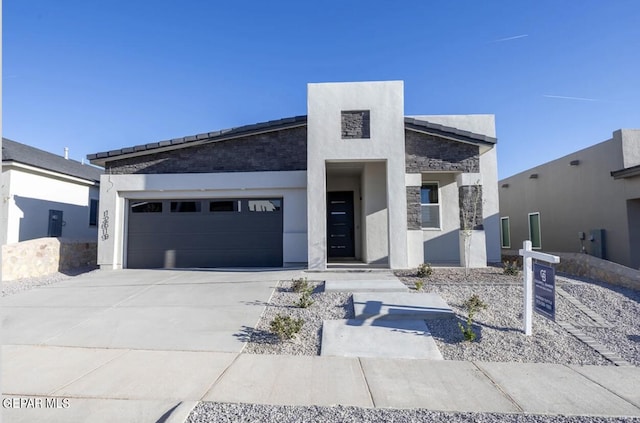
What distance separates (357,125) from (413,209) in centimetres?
308

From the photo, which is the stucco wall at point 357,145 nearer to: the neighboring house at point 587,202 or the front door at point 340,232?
the front door at point 340,232

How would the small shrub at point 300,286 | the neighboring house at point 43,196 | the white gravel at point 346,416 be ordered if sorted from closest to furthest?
the white gravel at point 346,416
the small shrub at point 300,286
the neighboring house at point 43,196

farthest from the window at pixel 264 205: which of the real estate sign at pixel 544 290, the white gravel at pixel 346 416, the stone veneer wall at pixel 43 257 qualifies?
the white gravel at pixel 346 416

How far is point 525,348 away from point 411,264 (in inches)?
213

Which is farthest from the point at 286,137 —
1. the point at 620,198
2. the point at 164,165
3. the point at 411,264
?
the point at 620,198

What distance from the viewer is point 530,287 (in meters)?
6.23

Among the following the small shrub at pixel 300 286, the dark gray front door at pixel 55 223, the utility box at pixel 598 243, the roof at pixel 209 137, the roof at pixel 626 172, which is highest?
the roof at pixel 209 137

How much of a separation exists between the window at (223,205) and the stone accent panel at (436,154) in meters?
5.78

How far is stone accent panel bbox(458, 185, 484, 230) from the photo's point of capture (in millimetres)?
11078

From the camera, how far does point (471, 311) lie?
6.60m

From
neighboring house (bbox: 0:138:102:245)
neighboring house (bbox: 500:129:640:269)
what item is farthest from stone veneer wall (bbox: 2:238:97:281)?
neighboring house (bbox: 500:129:640:269)

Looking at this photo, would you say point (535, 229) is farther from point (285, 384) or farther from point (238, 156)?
point (285, 384)

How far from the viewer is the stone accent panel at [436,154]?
11.6 meters

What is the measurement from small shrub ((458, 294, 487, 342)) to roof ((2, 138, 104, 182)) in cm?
1660
